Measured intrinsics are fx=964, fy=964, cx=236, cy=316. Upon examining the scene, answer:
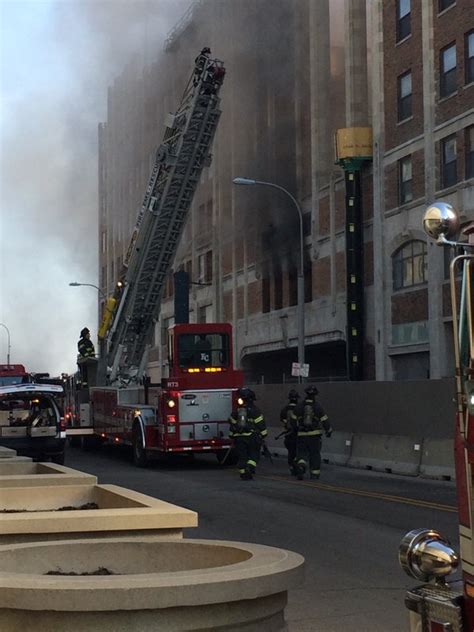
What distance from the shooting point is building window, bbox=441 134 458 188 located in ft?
91.2

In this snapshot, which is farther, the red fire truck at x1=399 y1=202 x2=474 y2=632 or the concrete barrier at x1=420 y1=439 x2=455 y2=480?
the concrete barrier at x1=420 y1=439 x2=455 y2=480

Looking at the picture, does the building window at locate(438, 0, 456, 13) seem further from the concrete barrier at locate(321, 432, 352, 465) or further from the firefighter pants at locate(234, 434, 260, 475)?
the firefighter pants at locate(234, 434, 260, 475)

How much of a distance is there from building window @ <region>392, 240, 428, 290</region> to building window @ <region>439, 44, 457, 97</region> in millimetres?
4557

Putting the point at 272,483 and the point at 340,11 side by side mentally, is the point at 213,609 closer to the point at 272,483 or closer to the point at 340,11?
the point at 272,483

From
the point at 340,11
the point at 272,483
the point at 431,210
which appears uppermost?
the point at 340,11

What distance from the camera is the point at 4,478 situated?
21.2 ft

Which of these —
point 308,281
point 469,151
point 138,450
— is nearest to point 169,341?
point 138,450

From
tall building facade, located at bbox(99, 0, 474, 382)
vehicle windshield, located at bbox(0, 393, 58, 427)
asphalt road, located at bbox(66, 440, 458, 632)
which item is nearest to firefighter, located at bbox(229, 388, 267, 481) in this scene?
asphalt road, located at bbox(66, 440, 458, 632)

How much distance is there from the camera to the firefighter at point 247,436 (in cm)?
1720

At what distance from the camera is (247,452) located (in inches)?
678

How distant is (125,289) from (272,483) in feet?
26.7

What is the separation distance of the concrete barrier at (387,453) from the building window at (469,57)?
11925 millimetres

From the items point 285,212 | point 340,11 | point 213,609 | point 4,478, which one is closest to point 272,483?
point 4,478

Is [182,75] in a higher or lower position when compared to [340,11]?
lower
